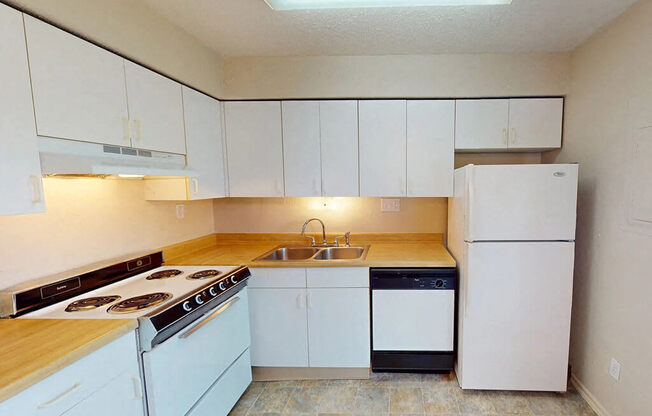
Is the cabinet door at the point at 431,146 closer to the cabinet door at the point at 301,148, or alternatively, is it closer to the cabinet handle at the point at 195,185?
the cabinet door at the point at 301,148

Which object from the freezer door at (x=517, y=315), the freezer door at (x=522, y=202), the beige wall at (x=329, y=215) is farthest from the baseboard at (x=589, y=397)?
the beige wall at (x=329, y=215)

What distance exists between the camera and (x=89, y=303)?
4.86 feet

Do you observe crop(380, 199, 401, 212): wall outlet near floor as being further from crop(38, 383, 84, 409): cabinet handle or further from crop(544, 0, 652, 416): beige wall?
crop(38, 383, 84, 409): cabinet handle

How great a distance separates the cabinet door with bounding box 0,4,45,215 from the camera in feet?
3.57

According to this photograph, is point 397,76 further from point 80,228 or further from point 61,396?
point 61,396

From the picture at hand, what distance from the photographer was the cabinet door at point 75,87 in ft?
3.94

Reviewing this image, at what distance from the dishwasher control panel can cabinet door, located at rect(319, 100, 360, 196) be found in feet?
2.21

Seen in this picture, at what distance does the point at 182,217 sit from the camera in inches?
98.6

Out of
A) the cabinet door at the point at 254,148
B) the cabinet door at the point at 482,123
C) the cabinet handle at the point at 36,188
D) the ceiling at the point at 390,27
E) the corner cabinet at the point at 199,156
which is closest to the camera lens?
the cabinet handle at the point at 36,188

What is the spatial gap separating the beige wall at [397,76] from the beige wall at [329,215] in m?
0.94

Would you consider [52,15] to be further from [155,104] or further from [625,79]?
[625,79]

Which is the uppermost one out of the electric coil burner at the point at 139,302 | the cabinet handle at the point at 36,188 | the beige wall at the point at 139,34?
the beige wall at the point at 139,34

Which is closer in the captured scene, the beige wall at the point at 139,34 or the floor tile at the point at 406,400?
the beige wall at the point at 139,34

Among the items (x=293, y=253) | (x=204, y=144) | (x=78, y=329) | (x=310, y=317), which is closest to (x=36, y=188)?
(x=78, y=329)
